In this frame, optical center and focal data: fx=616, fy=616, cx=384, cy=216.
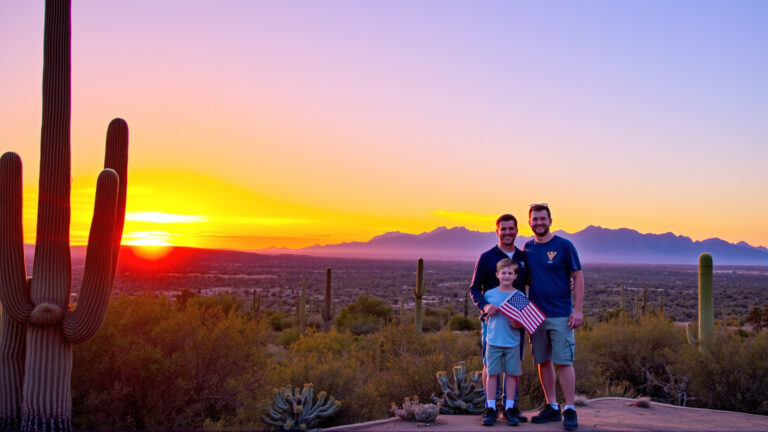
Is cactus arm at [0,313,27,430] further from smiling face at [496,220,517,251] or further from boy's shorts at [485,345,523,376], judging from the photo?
smiling face at [496,220,517,251]

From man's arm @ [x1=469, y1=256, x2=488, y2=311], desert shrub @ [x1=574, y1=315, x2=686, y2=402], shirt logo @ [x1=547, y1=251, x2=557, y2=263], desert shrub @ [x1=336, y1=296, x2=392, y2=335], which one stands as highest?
shirt logo @ [x1=547, y1=251, x2=557, y2=263]

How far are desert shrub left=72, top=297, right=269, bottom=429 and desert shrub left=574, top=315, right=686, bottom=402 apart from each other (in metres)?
7.61

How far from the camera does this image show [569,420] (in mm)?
7469

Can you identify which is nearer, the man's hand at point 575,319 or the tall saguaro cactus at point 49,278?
the man's hand at point 575,319

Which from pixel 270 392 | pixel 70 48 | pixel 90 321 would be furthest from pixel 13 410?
pixel 70 48

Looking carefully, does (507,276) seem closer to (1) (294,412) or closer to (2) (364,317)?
(1) (294,412)

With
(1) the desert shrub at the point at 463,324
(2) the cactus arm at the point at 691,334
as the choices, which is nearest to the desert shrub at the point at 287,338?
(1) the desert shrub at the point at 463,324

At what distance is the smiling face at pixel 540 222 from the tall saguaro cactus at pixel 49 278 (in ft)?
18.9

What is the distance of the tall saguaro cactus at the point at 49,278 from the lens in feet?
26.9

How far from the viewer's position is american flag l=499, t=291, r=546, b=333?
7605 mm

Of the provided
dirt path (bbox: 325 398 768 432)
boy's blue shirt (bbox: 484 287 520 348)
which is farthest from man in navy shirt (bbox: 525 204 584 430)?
dirt path (bbox: 325 398 768 432)

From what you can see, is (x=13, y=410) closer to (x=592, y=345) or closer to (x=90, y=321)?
(x=90, y=321)

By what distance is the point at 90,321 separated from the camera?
27.5 feet

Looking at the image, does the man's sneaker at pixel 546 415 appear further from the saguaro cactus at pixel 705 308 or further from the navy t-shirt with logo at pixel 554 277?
the saguaro cactus at pixel 705 308
